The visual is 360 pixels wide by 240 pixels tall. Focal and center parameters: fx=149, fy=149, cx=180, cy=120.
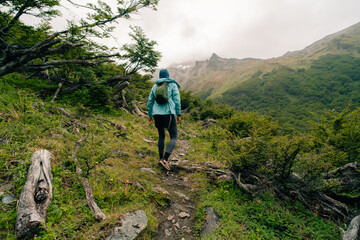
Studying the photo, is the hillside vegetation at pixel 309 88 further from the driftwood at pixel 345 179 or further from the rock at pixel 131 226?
the rock at pixel 131 226

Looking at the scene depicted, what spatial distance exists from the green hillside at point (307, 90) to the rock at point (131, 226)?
105m

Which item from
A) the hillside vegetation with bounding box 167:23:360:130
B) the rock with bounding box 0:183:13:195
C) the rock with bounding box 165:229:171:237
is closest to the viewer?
the rock with bounding box 0:183:13:195

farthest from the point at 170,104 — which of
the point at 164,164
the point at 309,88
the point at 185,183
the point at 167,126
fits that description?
the point at 309,88

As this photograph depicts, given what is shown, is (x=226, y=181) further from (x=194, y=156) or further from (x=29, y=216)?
(x=29, y=216)

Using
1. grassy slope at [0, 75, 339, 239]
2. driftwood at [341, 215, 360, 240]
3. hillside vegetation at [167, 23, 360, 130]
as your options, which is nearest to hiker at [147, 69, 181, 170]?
grassy slope at [0, 75, 339, 239]

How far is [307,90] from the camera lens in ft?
411

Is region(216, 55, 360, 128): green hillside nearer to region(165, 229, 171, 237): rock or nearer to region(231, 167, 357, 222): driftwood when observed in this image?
region(231, 167, 357, 222): driftwood

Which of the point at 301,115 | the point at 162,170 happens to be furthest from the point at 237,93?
the point at 162,170

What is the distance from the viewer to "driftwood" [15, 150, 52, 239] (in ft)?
5.96

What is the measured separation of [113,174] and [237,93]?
178784 millimetres

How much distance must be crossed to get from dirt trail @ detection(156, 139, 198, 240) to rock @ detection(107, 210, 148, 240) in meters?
0.38

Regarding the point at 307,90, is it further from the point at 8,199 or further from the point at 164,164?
the point at 8,199

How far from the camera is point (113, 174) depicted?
3508 mm

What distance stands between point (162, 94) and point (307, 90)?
164 meters
